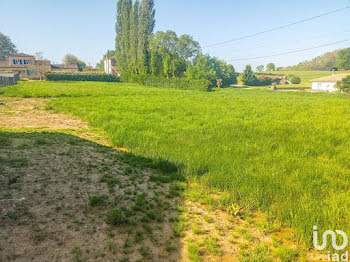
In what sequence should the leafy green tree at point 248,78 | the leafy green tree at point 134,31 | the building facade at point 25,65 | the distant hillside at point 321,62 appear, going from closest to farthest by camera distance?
the leafy green tree at point 134,31
the building facade at point 25,65
the leafy green tree at point 248,78
the distant hillside at point 321,62

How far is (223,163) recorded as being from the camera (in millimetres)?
5164

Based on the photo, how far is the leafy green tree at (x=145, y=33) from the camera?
50.1 meters

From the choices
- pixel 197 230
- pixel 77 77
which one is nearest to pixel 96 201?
pixel 197 230

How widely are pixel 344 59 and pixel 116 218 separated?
11997cm

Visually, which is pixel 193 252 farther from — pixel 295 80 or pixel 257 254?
pixel 295 80

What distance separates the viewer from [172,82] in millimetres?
42844

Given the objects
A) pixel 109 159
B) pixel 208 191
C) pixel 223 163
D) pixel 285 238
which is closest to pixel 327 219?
pixel 285 238

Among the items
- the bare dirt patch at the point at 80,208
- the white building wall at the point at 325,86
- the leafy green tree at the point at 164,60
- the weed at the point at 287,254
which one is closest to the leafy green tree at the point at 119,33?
the leafy green tree at the point at 164,60

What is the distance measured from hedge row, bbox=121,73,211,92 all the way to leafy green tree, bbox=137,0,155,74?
254 cm

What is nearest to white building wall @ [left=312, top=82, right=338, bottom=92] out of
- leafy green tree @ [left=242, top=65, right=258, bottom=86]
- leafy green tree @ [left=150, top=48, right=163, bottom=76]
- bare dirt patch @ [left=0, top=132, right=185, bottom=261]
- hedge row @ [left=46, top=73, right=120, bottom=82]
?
leafy green tree @ [left=242, top=65, right=258, bottom=86]

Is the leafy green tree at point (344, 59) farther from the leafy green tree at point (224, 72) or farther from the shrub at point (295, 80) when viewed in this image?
the leafy green tree at point (224, 72)

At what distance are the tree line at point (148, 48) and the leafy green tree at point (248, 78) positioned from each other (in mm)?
22492

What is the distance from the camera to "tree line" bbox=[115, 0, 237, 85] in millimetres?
47562

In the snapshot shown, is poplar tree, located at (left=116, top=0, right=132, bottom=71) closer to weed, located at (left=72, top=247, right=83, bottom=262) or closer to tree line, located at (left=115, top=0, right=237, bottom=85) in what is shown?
tree line, located at (left=115, top=0, right=237, bottom=85)
